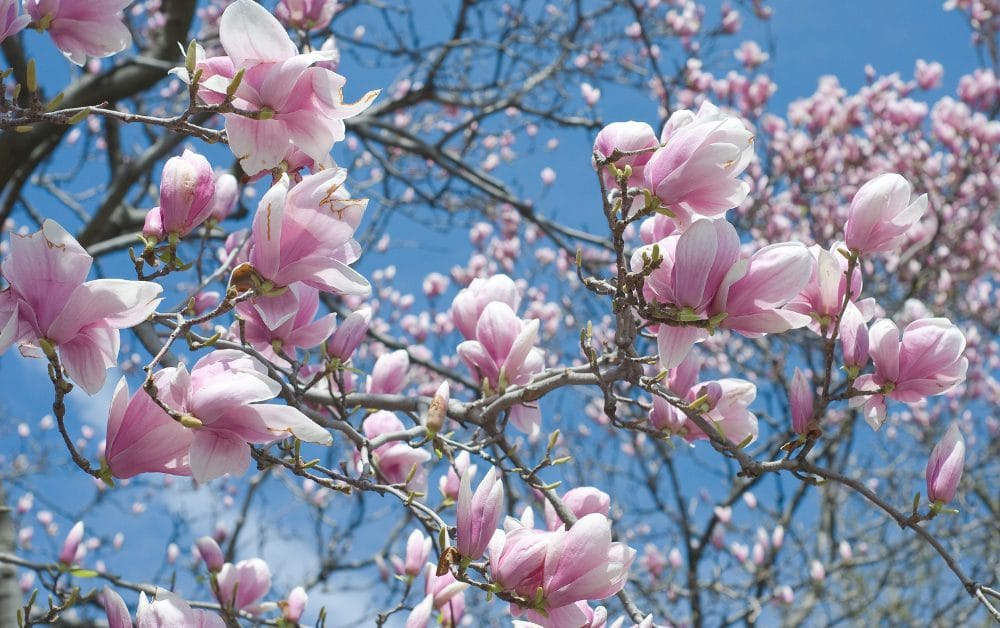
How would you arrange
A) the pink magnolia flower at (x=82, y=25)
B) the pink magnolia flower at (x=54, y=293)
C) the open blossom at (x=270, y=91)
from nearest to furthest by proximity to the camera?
the pink magnolia flower at (x=54, y=293) < the open blossom at (x=270, y=91) < the pink magnolia flower at (x=82, y=25)

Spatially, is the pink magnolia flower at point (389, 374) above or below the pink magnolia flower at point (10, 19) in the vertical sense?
below

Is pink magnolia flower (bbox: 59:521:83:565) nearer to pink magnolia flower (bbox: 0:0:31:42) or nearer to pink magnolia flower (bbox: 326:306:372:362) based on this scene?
pink magnolia flower (bbox: 326:306:372:362)

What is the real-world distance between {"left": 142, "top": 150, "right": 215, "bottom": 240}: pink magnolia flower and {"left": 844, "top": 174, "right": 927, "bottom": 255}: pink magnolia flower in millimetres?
1036

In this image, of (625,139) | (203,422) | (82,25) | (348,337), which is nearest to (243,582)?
(348,337)

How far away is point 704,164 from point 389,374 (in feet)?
3.15

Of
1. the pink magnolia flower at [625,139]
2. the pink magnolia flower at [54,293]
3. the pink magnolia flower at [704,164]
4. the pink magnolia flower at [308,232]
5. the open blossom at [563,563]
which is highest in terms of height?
the pink magnolia flower at [625,139]

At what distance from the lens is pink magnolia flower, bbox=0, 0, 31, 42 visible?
3.83ft

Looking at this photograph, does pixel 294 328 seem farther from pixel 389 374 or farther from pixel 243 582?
pixel 243 582

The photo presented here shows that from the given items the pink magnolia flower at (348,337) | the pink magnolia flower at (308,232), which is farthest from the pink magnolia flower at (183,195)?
the pink magnolia flower at (348,337)

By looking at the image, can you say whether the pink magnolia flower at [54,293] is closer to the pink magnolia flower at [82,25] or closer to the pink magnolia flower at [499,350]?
the pink magnolia flower at [82,25]

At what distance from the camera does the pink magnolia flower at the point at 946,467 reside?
1.35 meters

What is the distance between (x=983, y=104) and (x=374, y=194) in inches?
192

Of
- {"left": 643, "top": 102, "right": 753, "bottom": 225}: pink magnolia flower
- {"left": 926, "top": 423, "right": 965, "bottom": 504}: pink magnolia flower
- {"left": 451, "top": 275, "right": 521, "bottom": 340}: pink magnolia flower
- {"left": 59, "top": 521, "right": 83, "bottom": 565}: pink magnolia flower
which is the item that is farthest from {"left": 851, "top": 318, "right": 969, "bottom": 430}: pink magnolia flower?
{"left": 59, "top": 521, "right": 83, "bottom": 565}: pink magnolia flower

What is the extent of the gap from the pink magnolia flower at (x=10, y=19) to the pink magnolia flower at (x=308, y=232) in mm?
392
